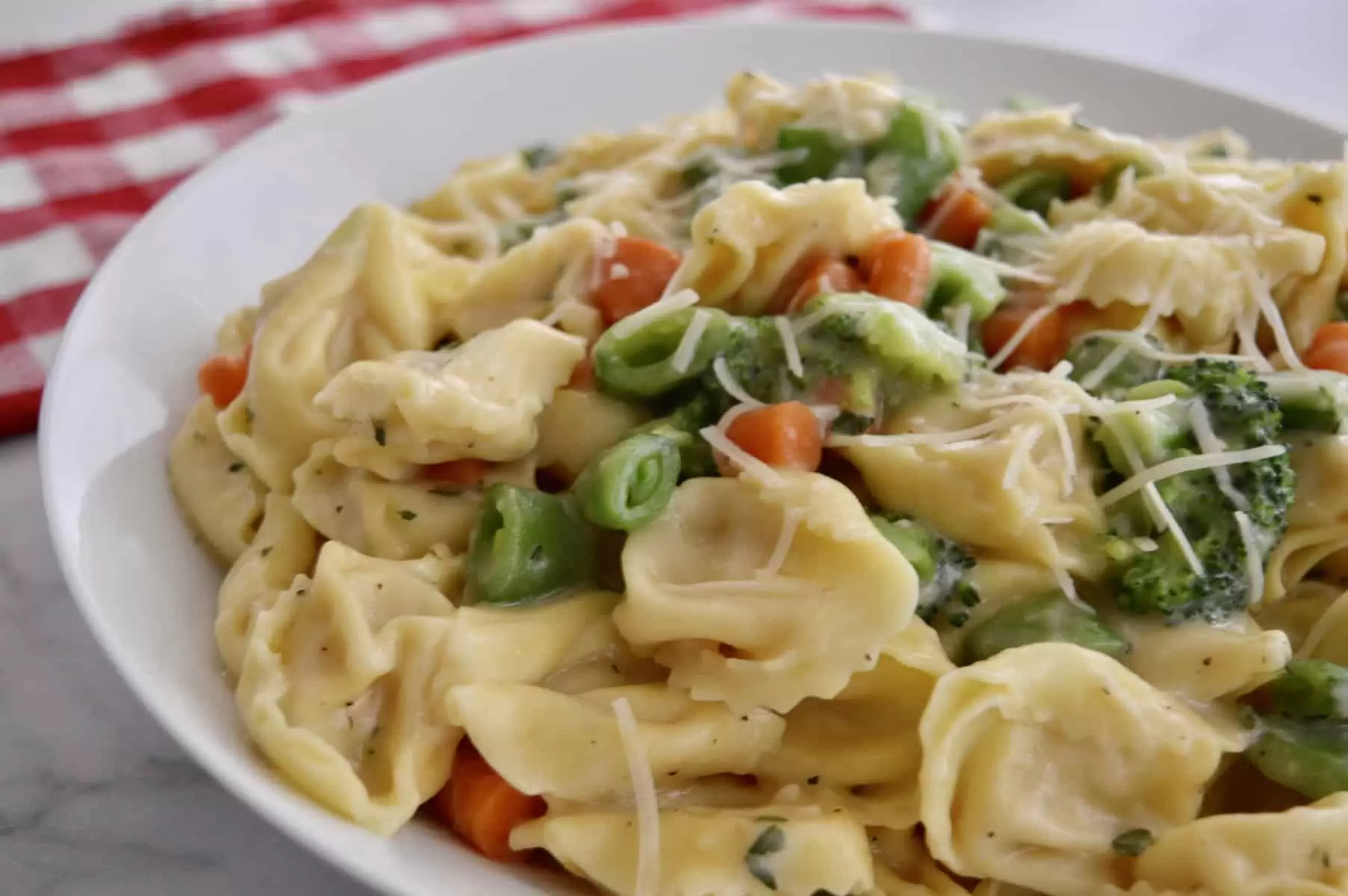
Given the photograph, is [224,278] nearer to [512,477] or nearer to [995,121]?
[512,477]

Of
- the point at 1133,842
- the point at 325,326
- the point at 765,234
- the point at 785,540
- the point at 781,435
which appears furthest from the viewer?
the point at 325,326

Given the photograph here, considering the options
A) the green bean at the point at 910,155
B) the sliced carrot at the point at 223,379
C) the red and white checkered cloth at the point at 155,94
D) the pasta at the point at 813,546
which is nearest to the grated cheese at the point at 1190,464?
the pasta at the point at 813,546

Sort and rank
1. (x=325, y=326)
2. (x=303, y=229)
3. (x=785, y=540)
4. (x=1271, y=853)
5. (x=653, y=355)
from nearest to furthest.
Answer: (x=1271, y=853) < (x=785, y=540) < (x=653, y=355) < (x=325, y=326) < (x=303, y=229)

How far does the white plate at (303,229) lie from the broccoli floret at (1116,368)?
4.89ft

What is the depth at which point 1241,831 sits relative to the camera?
215 centimetres

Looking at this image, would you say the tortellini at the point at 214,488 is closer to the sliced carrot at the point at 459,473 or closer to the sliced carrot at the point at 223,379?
the sliced carrot at the point at 223,379

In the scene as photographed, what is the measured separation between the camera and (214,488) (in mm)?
2893

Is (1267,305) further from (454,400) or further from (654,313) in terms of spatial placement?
(454,400)

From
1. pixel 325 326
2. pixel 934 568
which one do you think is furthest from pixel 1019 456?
pixel 325 326

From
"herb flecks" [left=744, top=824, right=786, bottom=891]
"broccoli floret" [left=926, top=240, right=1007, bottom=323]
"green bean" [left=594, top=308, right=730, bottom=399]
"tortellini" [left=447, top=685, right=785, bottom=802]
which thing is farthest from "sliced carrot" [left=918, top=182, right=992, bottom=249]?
"herb flecks" [left=744, top=824, right=786, bottom=891]

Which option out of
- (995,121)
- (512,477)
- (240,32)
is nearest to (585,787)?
(512,477)

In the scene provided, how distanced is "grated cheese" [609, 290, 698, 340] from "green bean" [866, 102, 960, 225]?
30.0 inches

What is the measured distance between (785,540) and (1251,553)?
87 centimetres

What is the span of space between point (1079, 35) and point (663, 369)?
4809 millimetres
